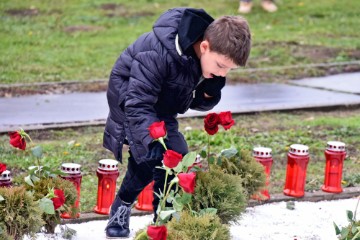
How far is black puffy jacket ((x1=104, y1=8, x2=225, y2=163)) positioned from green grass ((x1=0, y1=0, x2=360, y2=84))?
212 inches

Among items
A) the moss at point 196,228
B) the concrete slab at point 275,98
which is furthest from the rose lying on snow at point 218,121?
the concrete slab at point 275,98

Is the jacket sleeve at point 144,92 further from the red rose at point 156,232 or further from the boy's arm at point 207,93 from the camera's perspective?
the red rose at point 156,232

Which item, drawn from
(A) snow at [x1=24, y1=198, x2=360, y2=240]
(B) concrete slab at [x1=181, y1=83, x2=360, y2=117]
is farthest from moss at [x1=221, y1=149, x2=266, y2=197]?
(B) concrete slab at [x1=181, y1=83, x2=360, y2=117]

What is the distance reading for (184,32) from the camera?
15.8ft

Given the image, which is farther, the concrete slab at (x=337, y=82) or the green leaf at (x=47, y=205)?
the concrete slab at (x=337, y=82)

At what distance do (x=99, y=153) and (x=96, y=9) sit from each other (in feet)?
25.8

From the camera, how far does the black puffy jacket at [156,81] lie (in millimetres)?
4730

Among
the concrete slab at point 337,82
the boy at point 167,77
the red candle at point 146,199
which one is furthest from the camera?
the concrete slab at point 337,82

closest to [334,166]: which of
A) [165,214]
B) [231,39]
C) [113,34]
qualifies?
[231,39]

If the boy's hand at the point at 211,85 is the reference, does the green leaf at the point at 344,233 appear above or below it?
below

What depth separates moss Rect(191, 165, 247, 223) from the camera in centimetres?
492

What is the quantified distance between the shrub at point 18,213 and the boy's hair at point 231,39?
1.18 metres

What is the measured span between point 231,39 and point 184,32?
0.33m

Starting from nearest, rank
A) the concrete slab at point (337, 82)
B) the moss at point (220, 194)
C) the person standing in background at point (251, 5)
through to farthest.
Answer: the moss at point (220, 194) → the concrete slab at point (337, 82) → the person standing in background at point (251, 5)
